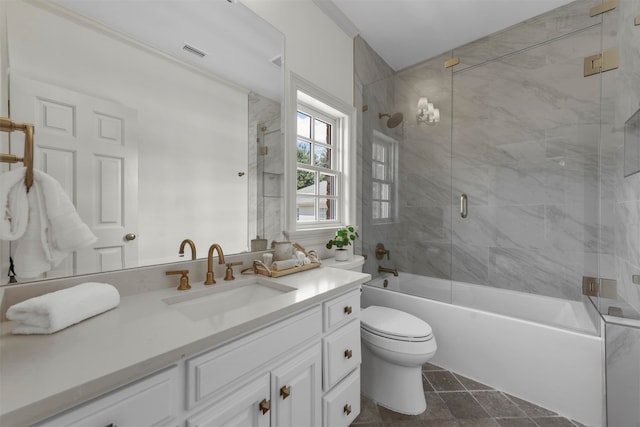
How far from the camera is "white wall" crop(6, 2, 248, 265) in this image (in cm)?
83

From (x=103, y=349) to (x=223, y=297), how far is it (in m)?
0.55

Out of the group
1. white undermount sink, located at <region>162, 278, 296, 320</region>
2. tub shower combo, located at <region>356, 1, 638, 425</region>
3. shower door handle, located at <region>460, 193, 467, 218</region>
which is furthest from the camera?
shower door handle, located at <region>460, 193, 467, 218</region>

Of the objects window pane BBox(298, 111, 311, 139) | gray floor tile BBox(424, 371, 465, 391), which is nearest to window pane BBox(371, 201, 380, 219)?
window pane BBox(298, 111, 311, 139)

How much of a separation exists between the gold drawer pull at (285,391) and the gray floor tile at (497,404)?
1.29m

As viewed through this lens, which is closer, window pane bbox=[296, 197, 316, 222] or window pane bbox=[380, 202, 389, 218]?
window pane bbox=[296, 197, 316, 222]

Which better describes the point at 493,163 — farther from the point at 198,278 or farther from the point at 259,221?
the point at 198,278

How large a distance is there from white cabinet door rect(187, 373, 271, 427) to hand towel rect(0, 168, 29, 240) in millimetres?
693

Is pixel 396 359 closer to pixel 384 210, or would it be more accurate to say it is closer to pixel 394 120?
pixel 384 210

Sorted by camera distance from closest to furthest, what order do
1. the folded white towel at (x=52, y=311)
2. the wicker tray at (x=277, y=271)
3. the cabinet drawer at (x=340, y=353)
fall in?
the folded white towel at (x=52, y=311) < the cabinet drawer at (x=340, y=353) < the wicker tray at (x=277, y=271)

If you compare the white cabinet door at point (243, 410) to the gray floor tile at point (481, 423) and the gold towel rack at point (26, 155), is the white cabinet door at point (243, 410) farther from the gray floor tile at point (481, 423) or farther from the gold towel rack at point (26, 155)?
the gray floor tile at point (481, 423)

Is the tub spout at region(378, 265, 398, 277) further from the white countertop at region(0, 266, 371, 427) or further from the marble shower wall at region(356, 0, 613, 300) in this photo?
the white countertop at region(0, 266, 371, 427)

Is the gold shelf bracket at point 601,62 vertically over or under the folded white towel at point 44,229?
over

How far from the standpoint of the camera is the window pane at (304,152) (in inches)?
Result: 73.3

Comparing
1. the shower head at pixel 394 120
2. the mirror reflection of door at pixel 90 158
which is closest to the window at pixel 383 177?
the shower head at pixel 394 120
